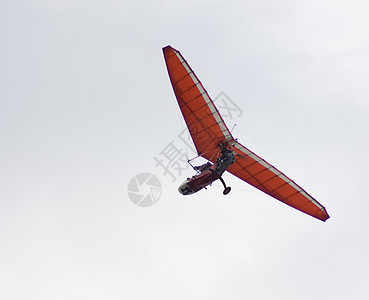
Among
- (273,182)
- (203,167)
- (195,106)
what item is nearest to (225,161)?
(203,167)

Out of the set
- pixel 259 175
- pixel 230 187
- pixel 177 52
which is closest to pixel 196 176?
pixel 230 187

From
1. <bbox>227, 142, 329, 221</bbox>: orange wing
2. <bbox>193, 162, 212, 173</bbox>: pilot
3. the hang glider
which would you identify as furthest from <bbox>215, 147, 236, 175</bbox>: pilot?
<bbox>227, 142, 329, 221</bbox>: orange wing

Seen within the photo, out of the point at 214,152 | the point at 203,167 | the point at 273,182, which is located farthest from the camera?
the point at 273,182

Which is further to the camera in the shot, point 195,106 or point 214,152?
point 214,152

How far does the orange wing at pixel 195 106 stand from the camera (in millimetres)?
36875

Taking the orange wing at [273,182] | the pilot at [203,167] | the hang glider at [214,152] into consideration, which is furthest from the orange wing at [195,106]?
the orange wing at [273,182]

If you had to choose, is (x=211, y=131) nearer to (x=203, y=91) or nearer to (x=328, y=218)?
(x=203, y=91)

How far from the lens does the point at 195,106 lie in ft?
125

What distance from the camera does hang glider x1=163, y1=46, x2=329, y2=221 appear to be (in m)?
37.2

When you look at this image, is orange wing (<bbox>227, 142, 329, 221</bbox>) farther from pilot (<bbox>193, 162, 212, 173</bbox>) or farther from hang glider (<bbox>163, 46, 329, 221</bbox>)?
pilot (<bbox>193, 162, 212, 173</bbox>)

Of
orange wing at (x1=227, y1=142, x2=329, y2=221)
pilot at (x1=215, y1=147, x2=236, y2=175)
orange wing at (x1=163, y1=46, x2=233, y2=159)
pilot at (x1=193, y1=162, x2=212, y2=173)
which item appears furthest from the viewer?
orange wing at (x1=227, y1=142, x2=329, y2=221)

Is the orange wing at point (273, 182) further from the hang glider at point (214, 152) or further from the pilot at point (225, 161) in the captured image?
the pilot at point (225, 161)

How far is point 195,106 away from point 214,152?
3.85 m

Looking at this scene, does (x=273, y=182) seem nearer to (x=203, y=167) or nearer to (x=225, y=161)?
(x=225, y=161)
